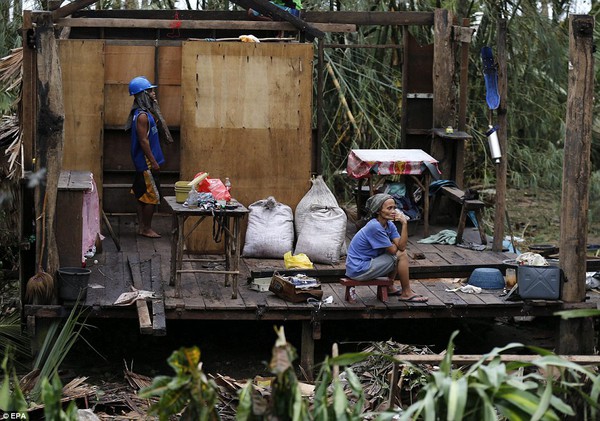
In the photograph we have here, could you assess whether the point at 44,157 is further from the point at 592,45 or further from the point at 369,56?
the point at 369,56

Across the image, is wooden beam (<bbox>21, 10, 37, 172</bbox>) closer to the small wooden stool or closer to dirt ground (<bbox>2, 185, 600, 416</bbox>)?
dirt ground (<bbox>2, 185, 600, 416</bbox>)

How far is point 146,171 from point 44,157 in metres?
2.47

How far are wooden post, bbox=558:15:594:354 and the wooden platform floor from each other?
235 mm

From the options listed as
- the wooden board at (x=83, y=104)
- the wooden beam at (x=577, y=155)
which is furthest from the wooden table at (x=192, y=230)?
the wooden beam at (x=577, y=155)

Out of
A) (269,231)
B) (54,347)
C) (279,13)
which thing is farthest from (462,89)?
(54,347)

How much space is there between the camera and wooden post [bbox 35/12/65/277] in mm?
8109

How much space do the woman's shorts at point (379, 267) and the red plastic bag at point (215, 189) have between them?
1.38m

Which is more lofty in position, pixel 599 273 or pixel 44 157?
pixel 44 157

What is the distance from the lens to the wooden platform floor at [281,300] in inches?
340

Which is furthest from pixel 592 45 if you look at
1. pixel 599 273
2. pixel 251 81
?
pixel 251 81

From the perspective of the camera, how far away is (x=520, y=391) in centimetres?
454

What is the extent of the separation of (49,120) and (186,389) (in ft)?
13.6

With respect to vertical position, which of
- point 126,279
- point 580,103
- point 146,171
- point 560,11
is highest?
point 560,11

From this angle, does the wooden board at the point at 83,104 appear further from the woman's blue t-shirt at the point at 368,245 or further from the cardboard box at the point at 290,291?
the woman's blue t-shirt at the point at 368,245
